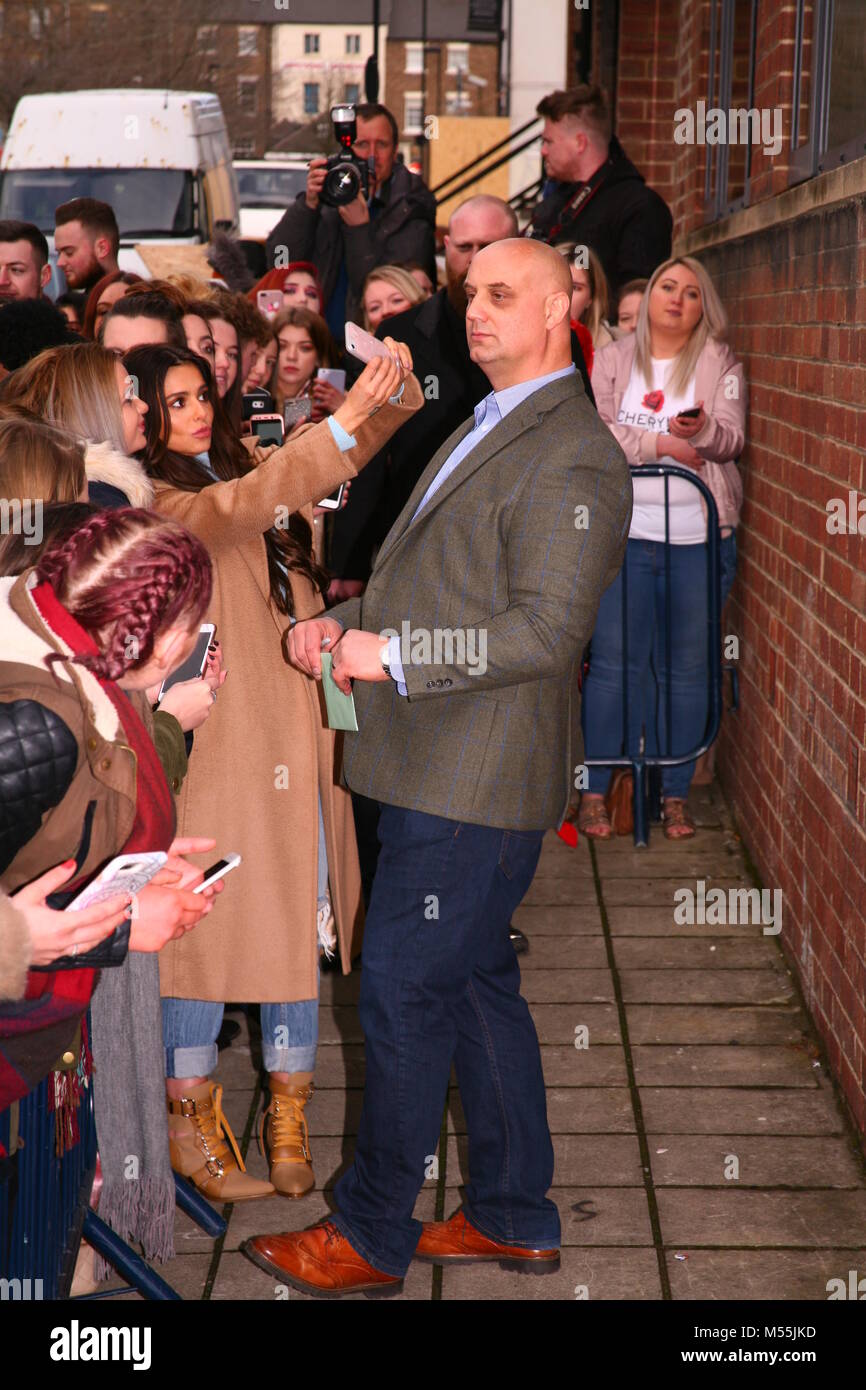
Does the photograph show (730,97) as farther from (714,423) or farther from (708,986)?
(708,986)

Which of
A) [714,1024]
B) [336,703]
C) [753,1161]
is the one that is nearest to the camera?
[336,703]

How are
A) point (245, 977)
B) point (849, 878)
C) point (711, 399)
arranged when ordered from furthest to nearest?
point (711, 399) < point (849, 878) < point (245, 977)

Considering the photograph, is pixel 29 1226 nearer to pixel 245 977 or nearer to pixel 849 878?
pixel 245 977

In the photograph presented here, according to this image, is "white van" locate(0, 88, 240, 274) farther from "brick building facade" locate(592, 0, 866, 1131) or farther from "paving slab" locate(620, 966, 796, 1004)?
"paving slab" locate(620, 966, 796, 1004)

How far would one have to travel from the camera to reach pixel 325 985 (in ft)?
17.0

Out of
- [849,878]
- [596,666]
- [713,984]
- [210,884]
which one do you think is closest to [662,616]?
[596,666]

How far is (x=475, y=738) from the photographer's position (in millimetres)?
3211

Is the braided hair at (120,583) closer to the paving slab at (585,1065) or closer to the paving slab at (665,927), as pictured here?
the paving slab at (585,1065)

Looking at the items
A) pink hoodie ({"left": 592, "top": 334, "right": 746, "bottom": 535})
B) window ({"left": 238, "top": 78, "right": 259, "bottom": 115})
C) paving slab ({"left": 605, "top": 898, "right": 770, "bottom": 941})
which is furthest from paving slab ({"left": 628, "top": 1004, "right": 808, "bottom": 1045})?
window ({"left": 238, "top": 78, "right": 259, "bottom": 115})

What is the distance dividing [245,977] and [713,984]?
1831 mm

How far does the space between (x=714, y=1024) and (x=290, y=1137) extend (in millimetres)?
1486

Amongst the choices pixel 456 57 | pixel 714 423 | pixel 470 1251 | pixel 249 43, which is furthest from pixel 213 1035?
pixel 456 57

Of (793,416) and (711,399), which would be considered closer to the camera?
(793,416)

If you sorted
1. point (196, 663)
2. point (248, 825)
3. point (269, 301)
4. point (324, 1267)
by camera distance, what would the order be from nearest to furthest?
point (324, 1267) < point (196, 663) < point (248, 825) < point (269, 301)
